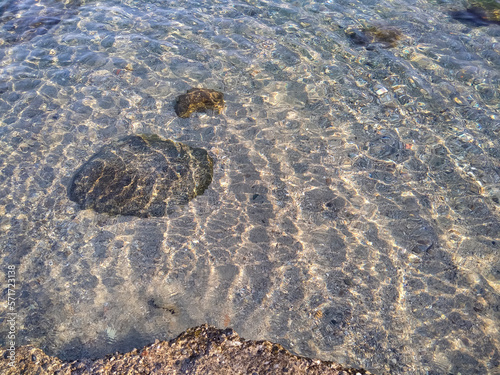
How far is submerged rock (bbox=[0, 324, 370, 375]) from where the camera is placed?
3844mm

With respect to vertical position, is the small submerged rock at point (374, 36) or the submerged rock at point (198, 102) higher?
the small submerged rock at point (374, 36)

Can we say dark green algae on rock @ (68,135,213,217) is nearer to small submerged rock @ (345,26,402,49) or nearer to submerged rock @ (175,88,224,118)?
submerged rock @ (175,88,224,118)

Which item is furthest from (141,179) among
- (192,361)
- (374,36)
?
(374,36)

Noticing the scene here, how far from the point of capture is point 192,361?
3.90 metres

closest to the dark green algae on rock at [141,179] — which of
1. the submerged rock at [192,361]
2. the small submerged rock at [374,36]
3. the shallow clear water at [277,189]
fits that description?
the shallow clear water at [277,189]

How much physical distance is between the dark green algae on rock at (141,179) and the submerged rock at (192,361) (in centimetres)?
207

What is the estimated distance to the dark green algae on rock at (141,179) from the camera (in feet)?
18.1

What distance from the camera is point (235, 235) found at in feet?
17.1

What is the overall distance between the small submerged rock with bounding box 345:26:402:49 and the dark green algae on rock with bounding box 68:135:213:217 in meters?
5.20

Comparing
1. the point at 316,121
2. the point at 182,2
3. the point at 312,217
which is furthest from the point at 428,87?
the point at 182,2

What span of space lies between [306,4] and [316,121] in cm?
488

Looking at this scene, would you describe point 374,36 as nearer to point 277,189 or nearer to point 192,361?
point 277,189

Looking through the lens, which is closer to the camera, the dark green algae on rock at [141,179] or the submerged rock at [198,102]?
the dark green algae on rock at [141,179]

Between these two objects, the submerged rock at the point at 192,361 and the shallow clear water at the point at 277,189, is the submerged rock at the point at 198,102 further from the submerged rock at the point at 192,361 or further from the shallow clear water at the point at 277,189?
the submerged rock at the point at 192,361
